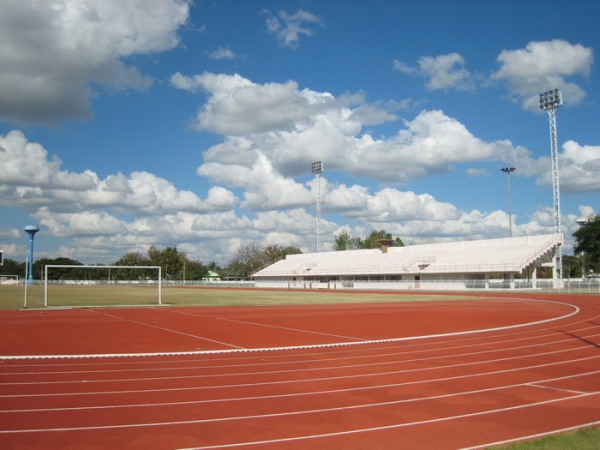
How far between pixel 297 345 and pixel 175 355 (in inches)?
149

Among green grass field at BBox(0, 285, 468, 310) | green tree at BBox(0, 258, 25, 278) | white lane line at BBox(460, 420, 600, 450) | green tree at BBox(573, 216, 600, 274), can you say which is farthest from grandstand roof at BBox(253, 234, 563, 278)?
green tree at BBox(0, 258, 25, 278)

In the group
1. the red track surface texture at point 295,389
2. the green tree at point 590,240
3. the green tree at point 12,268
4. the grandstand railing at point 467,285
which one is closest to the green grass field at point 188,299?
the grandstand railing at point 467,285

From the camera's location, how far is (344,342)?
17625 mm

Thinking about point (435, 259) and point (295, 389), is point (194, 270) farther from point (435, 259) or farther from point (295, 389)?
point (295, 389)

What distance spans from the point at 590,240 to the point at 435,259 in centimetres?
2864

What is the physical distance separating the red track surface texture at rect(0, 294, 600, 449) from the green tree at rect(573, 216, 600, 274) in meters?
75.7

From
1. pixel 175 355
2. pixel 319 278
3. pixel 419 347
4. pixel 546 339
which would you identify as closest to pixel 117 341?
pixel 175 355

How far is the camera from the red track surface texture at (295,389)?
7.45 metres

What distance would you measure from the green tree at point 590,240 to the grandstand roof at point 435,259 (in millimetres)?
23176

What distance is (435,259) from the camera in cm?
7650

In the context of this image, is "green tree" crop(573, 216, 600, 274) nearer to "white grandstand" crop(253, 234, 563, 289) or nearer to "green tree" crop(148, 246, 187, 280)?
"white grandstand" crop(253, 234, 563, 289)

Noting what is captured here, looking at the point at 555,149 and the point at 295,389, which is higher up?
the point at 555,149

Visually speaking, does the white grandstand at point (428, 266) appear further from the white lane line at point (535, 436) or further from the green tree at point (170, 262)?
the white lane line at point (535, 436)

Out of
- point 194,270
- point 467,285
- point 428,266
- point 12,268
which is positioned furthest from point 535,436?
point 12,268
